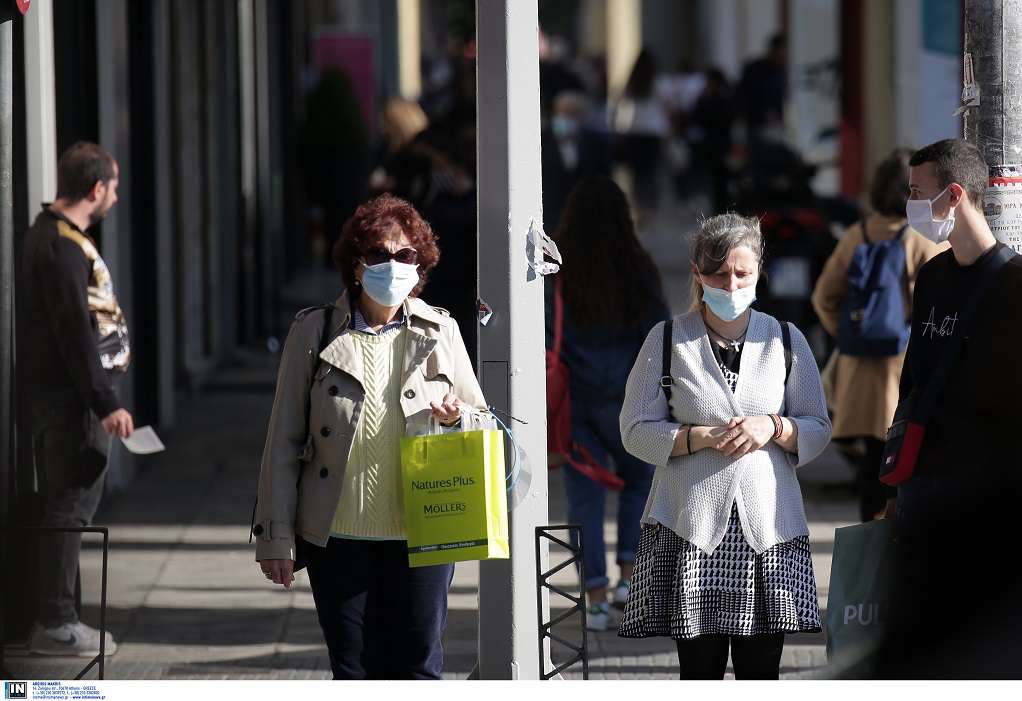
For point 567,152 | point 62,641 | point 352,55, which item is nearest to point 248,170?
point 567,152

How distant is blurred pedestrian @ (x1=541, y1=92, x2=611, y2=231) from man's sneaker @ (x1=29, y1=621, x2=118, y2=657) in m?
3.56

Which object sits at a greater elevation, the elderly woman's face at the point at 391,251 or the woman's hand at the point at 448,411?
the elderly woman's face at the point at 391,251

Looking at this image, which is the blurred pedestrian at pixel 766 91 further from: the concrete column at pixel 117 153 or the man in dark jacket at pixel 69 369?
the man in dark jacket at pixel 69 369

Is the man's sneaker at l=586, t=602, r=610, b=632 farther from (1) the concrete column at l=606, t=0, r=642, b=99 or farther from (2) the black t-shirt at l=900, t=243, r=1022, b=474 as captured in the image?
(1) the concrete column at l=606, t=0, r=642, b=99

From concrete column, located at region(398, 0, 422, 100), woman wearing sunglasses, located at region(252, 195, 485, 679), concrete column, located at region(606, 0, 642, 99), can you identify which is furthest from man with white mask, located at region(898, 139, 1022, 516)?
concrete column, located at region(606, 0, 642, 99)

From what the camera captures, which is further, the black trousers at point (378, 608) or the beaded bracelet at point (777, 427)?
the black trousers at point (378, 608)

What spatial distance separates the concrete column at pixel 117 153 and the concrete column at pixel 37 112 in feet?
4.45

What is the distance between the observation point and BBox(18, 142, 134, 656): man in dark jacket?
6.04 meters

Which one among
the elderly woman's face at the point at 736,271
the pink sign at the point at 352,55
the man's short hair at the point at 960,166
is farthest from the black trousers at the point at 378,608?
the pink sign at the point at 352,55

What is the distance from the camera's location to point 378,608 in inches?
192

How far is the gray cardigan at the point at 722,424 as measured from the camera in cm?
468

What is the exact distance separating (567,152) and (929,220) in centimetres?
1133
